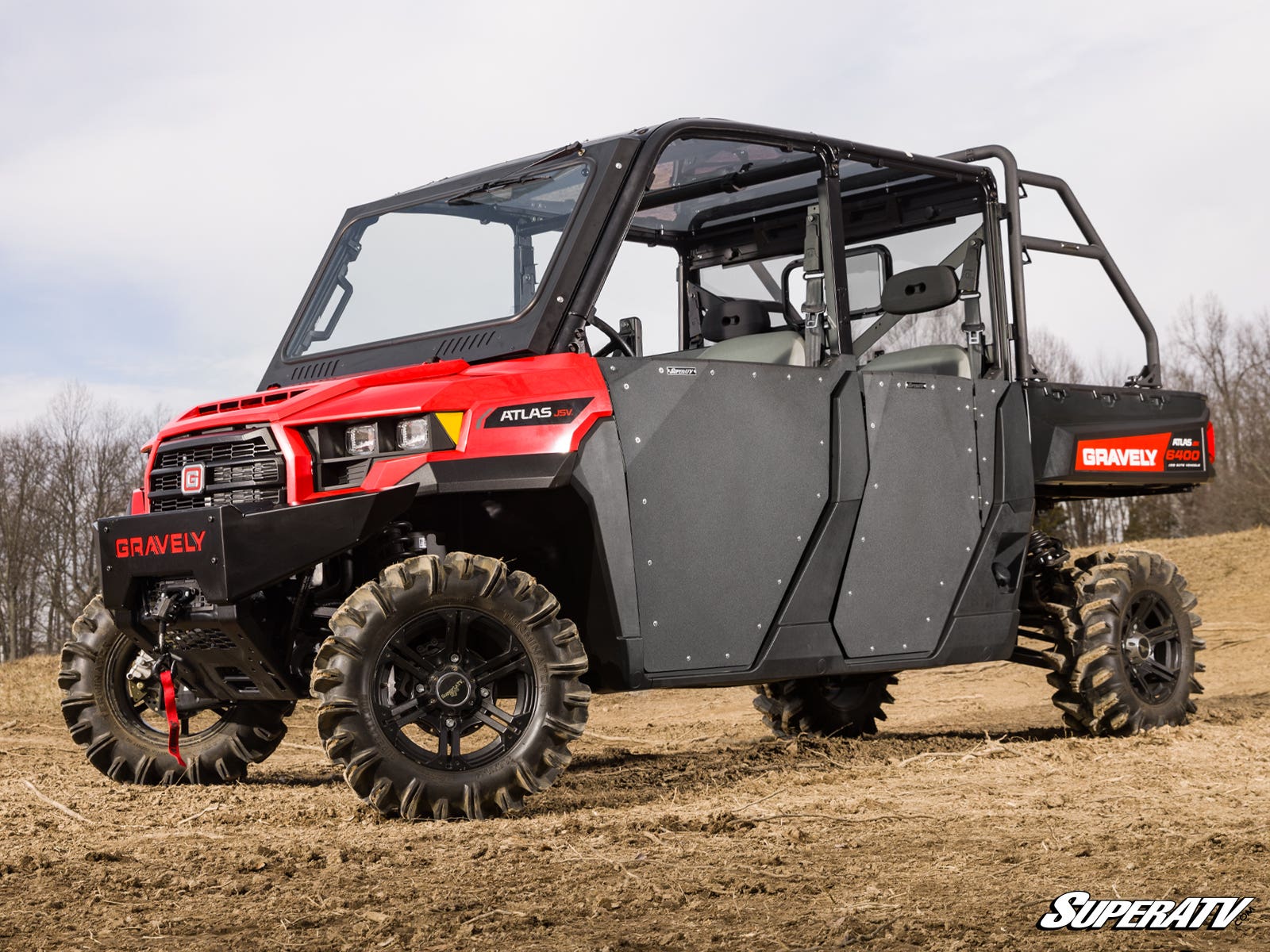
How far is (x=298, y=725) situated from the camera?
11.9 m

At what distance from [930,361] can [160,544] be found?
4.12m

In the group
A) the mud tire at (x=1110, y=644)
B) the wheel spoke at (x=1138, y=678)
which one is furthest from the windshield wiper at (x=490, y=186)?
the wheel spoke at (x=1138, y=678)

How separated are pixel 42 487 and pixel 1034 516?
4071cm

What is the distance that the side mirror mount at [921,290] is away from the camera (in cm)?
700

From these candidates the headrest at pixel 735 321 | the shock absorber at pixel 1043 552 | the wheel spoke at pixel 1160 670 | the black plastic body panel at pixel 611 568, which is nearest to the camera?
the black plastic body panel at pixel 611 568

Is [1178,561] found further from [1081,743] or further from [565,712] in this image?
[565,712]

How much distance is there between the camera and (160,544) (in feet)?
18.8

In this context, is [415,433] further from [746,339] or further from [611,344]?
[746,339]

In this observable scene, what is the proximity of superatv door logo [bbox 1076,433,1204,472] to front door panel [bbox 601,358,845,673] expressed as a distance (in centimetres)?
223

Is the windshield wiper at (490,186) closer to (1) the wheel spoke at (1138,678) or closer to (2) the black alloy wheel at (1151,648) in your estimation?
(2) the black alloy wheel at (1151,648)

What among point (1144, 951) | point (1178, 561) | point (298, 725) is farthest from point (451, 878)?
point (1178, 561)

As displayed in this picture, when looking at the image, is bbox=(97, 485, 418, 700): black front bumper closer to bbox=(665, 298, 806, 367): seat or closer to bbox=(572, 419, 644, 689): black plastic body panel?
bbox=(572, 419, 644, 689): black plastic body panel

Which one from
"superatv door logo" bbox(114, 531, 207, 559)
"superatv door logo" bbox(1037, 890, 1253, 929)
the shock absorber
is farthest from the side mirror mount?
"superatv door logo" bbox(1037, 890, 1253, 929)

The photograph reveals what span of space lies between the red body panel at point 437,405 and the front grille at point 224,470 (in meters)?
0.06
